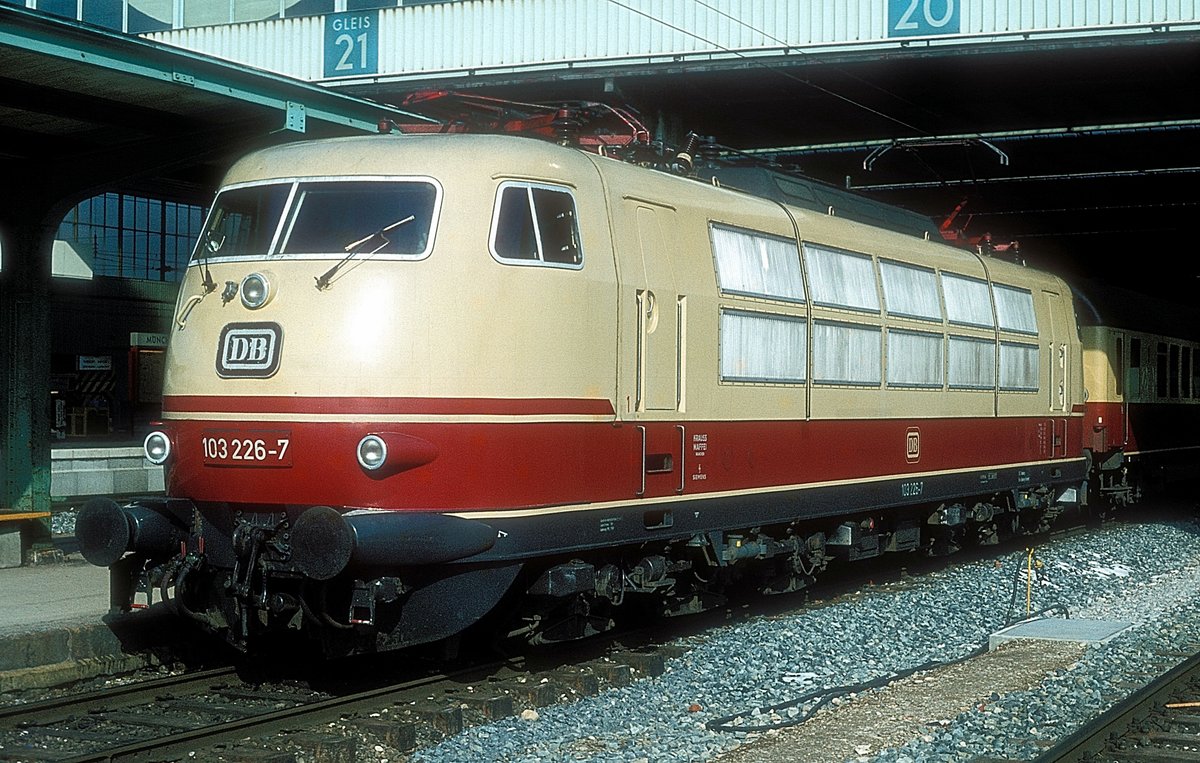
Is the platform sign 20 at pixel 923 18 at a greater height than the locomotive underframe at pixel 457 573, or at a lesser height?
greater

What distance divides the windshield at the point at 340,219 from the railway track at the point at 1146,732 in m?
4.57

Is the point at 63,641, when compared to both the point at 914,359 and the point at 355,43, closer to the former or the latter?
the point at 914,359

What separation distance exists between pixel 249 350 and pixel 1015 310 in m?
9.86

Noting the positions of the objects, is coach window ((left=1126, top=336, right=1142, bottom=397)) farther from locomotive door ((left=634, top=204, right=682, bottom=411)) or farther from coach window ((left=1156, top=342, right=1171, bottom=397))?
locomotive door ((left=634, top=204, right=682, bottom=411))

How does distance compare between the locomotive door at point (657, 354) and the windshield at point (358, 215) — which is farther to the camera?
the locomotive door at point (657, 354)

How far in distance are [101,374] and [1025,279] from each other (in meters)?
30.6

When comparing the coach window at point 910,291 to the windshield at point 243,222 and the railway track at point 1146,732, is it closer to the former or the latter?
the railway track at point 1146,732

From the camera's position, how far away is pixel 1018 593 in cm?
1377

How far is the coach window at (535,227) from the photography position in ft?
28.2

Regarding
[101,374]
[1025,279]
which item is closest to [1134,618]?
[1025,279]

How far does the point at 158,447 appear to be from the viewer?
8.82 metres

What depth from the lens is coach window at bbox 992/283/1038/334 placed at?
15.3m

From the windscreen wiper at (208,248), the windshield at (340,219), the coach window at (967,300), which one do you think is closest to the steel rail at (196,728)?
the windscreen wiper at (208,248)

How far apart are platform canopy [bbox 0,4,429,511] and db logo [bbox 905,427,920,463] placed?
5.54m
